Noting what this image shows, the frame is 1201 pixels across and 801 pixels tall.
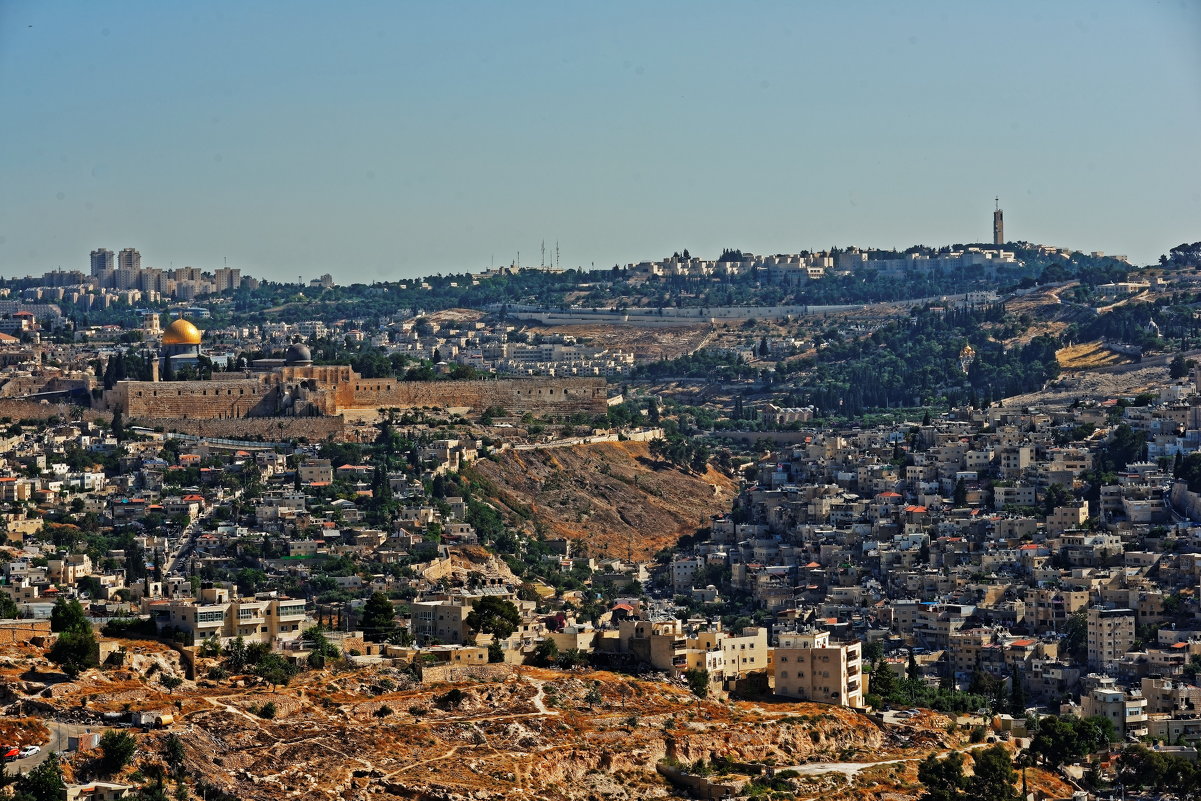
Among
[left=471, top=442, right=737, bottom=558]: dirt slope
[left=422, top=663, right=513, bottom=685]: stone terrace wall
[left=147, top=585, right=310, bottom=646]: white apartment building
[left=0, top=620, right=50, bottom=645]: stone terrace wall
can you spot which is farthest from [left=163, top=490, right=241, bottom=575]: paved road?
[left=422, top=663, right=513, bottom=685]: stone terrace wall

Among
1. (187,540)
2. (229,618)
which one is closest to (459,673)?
(229,618)

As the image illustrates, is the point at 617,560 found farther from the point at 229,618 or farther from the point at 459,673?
the point at 459,673

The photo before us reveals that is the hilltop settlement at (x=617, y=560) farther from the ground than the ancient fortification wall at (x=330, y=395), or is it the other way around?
the ancient fortification wall at (x=330, y=395)

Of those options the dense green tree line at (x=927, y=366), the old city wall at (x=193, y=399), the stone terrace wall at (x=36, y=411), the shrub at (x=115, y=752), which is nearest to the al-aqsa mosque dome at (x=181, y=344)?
the old city wall at (x=193, y=399)

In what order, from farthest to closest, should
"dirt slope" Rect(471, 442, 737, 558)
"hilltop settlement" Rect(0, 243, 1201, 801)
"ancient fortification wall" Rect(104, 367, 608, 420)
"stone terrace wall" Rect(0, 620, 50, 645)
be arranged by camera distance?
1. "ancient fortification wall" Rect(104, 367, 608, 420)
2. "dirt slope" Rect(471, 442, 737, 558)
3. "stone terrace wall" Rect(0, 620, 50, 645)
4. "hilltop settlement" Rect(0, 243, 1201, 801)

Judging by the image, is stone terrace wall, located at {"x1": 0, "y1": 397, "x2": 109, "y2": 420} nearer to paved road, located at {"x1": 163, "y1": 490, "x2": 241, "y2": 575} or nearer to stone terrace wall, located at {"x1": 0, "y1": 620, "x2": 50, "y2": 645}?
paved road, located at {"x1": 163, "y1": 490, "x2": 241, "y2": 575}

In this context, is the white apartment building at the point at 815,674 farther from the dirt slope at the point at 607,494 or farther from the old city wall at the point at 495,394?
the old city wall at the point at 495,394

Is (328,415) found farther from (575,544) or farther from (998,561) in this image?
(998,561)
